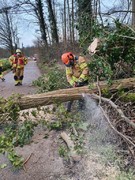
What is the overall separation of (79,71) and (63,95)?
0.99 meters

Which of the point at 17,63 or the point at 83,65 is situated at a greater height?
the point at 83,65

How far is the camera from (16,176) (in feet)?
12.4

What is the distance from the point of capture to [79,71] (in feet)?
20.0

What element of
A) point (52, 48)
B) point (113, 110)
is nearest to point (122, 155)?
point (113, 110)

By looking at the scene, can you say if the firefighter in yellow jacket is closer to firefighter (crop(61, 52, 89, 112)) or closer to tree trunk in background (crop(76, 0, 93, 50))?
firefighter (crop(61, 52, 89, 112))

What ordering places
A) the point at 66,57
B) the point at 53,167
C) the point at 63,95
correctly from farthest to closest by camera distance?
the point at 66,57, the point at 63,95, the point at 53,167

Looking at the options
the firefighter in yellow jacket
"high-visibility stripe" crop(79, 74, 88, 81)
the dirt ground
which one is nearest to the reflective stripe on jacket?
the firefighter in yellow jacket

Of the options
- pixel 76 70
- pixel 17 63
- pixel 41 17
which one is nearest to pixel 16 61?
pixel 17 63

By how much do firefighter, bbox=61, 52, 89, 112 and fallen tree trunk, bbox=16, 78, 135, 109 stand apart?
14.0 inches

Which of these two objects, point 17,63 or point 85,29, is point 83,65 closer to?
point 85,29

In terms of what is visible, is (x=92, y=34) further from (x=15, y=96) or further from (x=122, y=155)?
(x=122, y=155)

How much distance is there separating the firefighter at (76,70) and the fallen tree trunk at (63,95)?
354 millimetres

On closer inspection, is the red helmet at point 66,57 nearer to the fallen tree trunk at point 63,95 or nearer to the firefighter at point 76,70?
the firefighter at point 76,70

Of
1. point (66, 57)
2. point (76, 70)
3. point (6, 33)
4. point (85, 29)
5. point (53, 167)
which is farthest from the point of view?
point (6, 33)
